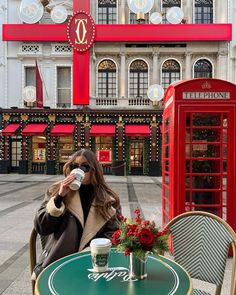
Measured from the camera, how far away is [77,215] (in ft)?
10.2

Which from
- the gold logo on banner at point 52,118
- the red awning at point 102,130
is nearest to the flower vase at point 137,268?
the red awning at point 102,130

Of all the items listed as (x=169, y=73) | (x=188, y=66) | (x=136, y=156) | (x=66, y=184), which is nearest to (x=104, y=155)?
(x=136, y=156)

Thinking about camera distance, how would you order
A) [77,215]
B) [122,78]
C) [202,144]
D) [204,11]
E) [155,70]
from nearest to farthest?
[77,215] < [202,144] < [155,70] < [122,78] < [204,11]

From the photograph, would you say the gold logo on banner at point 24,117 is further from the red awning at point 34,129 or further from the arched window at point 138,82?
the arched window at point 138,82

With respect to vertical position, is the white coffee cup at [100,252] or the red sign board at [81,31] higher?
the red sign board at [81,31]

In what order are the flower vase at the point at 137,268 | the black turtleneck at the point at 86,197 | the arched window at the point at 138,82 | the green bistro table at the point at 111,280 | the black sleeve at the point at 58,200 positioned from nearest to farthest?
the green bistro table at the point at 111,280 → the flower vase at the point at 137,268 → the black sleeve at the point at 58,200 → the black turtleneck at the point at 86,197 → the arched window at the point at 138,82

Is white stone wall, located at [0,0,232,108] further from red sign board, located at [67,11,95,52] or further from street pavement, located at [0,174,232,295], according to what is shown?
street pavement, located at [0,174,232,295]

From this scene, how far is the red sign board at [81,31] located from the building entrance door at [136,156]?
7.63 m

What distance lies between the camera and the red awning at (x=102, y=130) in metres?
23.1

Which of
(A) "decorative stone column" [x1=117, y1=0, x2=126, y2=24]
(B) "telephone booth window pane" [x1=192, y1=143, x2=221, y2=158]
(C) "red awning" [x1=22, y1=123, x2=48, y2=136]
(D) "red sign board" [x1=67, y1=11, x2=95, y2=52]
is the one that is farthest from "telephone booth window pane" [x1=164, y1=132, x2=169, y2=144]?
(A) "decorative stone column" [x1=117, y1=0, x2=126, y2=24]

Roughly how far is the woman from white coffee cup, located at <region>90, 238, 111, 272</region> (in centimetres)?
62

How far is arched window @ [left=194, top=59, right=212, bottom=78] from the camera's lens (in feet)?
79.8

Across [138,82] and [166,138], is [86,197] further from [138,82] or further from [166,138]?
[138,82]

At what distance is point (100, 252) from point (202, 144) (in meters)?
3.74
